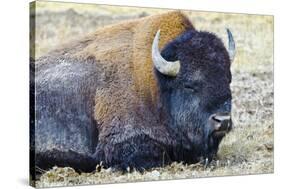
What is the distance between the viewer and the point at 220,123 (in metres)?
7.97

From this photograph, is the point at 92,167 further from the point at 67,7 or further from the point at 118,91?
the point at 67,7

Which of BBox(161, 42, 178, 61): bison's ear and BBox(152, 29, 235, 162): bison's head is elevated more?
BBox(161, 42, 178, 61): bison's ear

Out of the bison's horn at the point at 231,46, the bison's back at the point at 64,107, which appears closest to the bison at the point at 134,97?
the bison's back at the point at 64,107

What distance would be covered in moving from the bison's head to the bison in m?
0.01

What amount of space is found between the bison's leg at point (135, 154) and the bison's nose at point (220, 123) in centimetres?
61

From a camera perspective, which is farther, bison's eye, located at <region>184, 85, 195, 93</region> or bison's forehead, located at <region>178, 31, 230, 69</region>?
bison's forehead, located at <region>178, 31, 230, 69</region>

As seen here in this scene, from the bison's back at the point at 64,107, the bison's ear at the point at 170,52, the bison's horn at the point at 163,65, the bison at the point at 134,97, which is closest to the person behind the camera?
the bison's back at the point at 64,107

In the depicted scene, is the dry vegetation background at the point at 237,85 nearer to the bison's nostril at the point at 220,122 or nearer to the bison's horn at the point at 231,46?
the bison's horn at the point at 231,46

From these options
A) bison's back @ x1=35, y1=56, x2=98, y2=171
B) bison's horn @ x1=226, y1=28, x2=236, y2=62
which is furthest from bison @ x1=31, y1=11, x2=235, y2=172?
bison's horn @ x1=226, y1=28, x2=236, y2=62

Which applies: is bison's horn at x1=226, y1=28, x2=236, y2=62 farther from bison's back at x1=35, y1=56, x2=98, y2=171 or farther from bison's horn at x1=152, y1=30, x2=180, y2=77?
bison's back at x1=35, y1=56, x2=98, y2=171

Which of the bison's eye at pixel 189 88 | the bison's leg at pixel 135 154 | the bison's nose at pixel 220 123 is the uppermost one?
the bison's eye at pixel 189 88

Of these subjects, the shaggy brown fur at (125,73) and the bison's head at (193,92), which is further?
the bison's head at (193,92)

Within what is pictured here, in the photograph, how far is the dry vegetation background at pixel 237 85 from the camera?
7613mm

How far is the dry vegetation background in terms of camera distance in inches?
300
